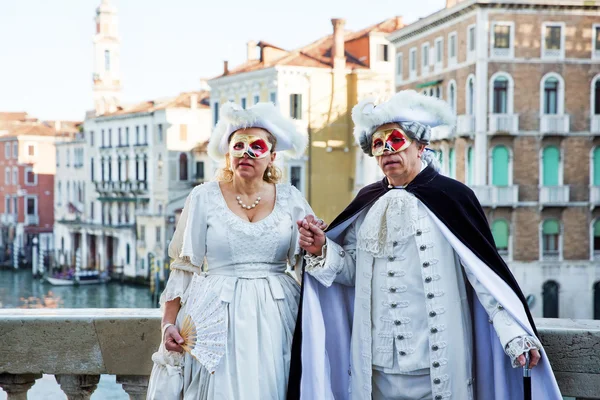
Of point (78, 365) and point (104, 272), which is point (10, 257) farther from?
point (78, 365)

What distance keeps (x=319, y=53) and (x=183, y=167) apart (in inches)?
406

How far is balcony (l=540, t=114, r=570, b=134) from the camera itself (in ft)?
80.4

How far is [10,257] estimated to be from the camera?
55.7 meters

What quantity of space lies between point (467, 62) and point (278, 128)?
22.3 m

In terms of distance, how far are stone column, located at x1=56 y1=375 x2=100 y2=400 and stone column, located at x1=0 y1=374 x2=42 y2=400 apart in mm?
126

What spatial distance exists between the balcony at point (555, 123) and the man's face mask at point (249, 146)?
22.1m

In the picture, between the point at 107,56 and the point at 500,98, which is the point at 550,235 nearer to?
the point at 500,98

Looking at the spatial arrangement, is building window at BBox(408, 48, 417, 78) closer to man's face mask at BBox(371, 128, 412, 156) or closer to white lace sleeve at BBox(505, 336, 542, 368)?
man's face mask at BBox(371, 128, 412, 156)

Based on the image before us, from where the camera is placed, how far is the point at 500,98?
975 inches

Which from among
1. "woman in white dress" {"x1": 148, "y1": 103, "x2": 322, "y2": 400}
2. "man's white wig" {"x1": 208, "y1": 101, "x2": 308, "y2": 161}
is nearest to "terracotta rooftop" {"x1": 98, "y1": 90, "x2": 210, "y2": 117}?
"man's white wig" {"x1": 208, "y1": 101, "x2": 308, "y2": 161}

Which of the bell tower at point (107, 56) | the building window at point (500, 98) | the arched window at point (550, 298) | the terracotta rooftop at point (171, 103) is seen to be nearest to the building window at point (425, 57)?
the building window at point (500, 98)

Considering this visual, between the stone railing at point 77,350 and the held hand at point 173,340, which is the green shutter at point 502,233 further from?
the held hand at point 173,340

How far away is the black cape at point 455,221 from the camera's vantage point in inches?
130

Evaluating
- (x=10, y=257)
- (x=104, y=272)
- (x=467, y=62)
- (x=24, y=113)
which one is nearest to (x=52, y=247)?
(x=10, y=257)
